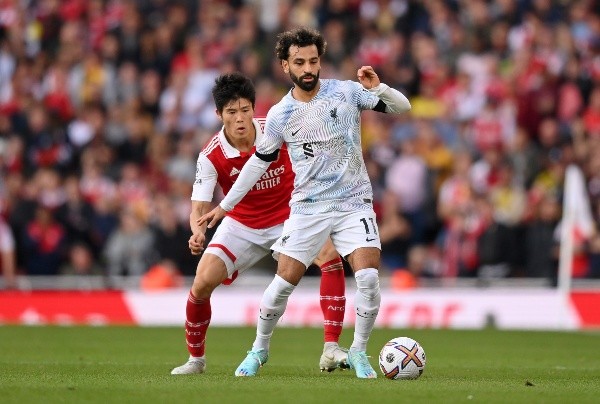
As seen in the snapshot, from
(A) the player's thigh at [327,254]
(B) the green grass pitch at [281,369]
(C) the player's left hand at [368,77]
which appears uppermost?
(C) the player's left hand at [368,77]

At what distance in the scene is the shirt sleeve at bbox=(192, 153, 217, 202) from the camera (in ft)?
38.1

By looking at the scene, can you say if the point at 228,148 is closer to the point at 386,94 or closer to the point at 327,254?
the point at 327,254

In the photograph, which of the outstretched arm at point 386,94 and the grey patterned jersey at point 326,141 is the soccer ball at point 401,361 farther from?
the outstretched arm at point 386,94

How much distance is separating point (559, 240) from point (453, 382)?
954 cm

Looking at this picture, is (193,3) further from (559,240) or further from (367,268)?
(367,268)

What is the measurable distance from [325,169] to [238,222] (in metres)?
1.37

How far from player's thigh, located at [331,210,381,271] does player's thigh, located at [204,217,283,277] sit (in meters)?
1.06

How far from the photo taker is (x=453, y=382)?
10516mm

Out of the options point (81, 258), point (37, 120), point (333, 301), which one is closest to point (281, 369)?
point (333, 301)

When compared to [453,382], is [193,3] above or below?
above

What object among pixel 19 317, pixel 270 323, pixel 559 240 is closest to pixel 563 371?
pixel 270 323

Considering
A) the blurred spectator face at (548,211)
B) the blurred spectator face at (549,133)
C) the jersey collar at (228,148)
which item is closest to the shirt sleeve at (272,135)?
the jersey collar at (228,148)

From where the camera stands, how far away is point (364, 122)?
2233 cm

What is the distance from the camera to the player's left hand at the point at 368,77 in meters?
10.6
